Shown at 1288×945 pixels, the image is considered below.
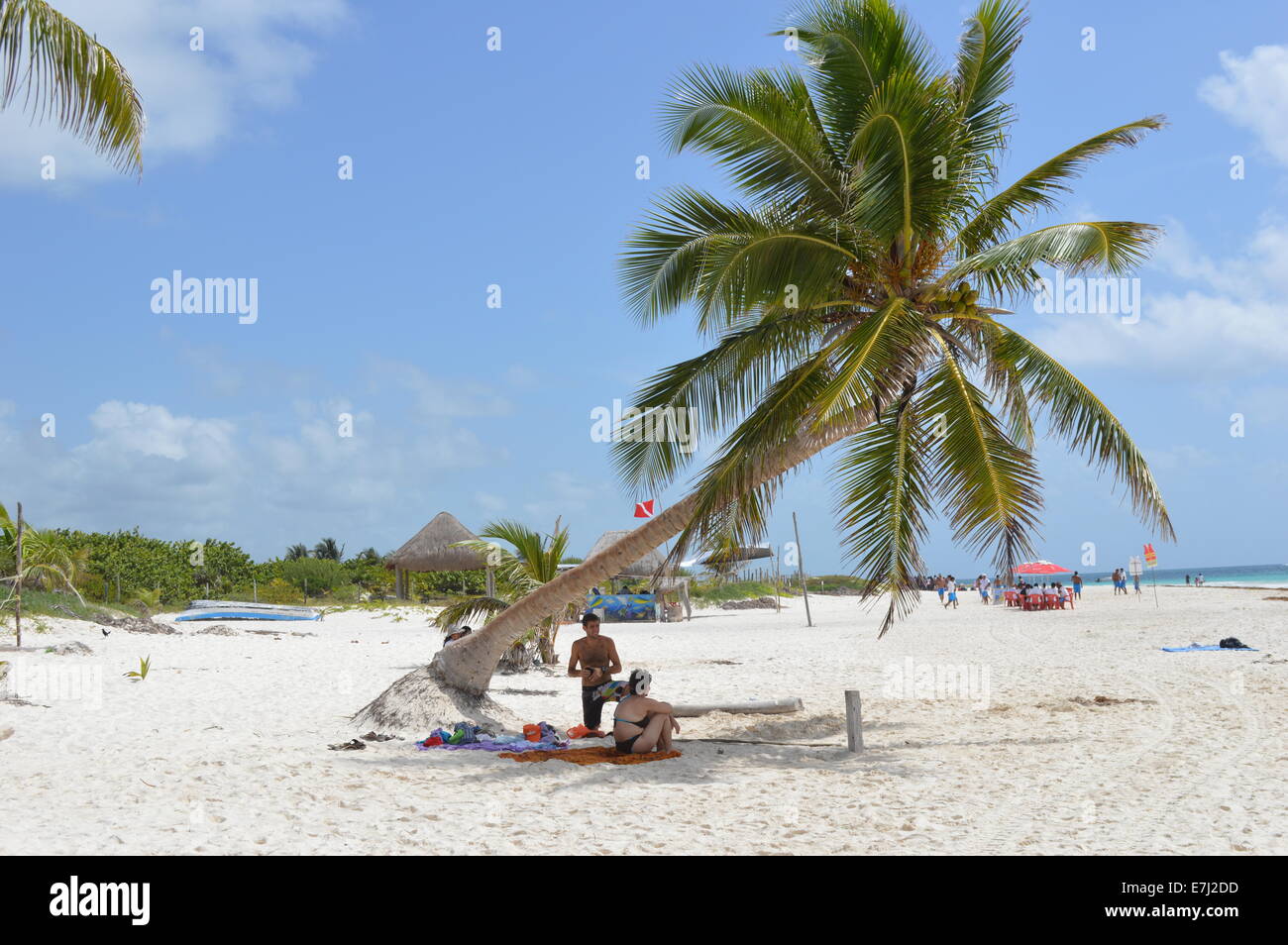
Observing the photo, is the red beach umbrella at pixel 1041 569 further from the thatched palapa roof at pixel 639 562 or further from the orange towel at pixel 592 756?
the orange towel at pixel 592 756

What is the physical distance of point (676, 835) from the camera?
542 cm

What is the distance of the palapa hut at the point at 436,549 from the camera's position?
2703 centimetres

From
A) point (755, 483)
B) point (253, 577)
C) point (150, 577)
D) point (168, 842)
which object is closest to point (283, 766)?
point (168, 842)

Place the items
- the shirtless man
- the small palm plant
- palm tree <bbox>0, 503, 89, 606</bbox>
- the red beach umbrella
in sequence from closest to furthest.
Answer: the shirtless man < palm tree <bbox>0, 503, 89, 606</bbox> < the small palm plant < the red beach umbrella

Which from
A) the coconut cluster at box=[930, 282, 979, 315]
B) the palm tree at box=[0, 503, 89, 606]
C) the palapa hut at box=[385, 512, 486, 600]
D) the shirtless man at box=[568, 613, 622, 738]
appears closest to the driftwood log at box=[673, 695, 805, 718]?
the shirtless man at box=[568, 613, 622, 738]

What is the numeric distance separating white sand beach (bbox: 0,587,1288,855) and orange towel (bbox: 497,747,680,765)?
172mm

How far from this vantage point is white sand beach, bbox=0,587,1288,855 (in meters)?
5.28

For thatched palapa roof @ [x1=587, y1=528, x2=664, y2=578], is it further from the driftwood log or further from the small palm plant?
the driftwood log

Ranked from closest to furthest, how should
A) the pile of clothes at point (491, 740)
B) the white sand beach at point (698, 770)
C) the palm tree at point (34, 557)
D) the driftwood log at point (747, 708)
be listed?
1. the white sand beach at point (698, 770)
2. the pile of clothes at point (491, 740)
3. the driftwood log at point (747, 708)
4. the palm tree at point (34, 557)

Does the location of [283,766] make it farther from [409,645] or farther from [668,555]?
[409,645]

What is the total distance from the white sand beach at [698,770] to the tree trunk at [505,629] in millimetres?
490

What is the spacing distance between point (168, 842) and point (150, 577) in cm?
2908

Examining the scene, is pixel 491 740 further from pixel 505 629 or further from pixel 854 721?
pixel 854 721

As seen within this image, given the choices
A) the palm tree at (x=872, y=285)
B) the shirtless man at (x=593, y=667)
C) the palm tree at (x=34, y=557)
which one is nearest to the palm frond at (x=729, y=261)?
the palm tree at (x=872, y=285)
